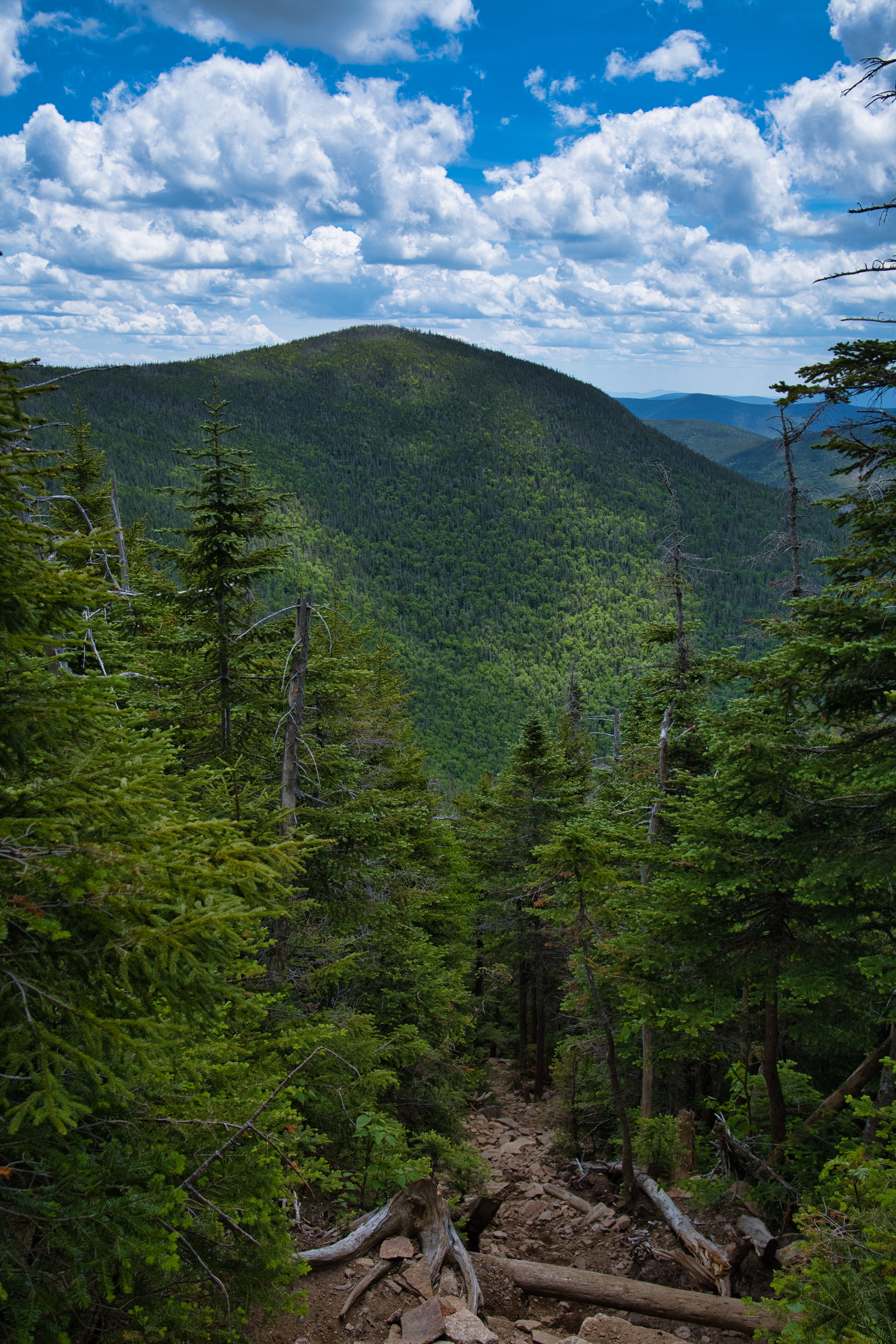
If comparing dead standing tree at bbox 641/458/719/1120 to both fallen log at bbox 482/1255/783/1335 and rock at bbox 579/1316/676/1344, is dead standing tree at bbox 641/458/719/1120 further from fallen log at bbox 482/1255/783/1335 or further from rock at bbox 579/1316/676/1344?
rock at bbox 579/1316/676/1344

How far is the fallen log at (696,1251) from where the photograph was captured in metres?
9.17

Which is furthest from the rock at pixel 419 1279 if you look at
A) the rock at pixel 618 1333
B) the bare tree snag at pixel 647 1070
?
the bare tree snag at pixel 647 1070

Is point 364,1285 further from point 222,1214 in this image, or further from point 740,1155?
point 740,1155

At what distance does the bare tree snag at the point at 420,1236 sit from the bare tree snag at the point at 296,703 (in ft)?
14.2

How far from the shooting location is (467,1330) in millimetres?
6137

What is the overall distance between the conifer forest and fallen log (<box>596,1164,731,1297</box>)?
0.09m

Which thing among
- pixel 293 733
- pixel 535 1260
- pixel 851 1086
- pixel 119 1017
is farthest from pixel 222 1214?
pixel 535 1260

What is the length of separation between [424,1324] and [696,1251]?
572 centimetres

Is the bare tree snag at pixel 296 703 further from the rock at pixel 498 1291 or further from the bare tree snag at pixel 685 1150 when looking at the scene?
the bare tree snag at pixel 685 1150

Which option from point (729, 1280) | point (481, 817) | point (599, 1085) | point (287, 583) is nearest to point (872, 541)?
point (729, 1280)

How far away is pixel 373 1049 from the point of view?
9680 millimetres

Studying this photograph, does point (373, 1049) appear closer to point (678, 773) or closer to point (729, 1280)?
point (729, 1280)

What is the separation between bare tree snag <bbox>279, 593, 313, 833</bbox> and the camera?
9.73 metres

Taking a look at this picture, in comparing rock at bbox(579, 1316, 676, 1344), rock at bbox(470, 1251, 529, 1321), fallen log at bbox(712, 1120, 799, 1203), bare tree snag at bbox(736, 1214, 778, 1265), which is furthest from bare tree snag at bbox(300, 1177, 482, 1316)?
fallen log at bbox(712, 1120, 799, 1203)
